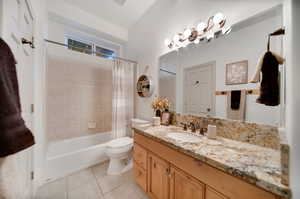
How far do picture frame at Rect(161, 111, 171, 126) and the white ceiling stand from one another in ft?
6.18

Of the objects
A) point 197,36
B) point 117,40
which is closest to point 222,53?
point 197,36

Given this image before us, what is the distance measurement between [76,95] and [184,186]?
2.39 m

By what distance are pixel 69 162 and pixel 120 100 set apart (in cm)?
125

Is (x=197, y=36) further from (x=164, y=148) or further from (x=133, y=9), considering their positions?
(x=133, y=9)

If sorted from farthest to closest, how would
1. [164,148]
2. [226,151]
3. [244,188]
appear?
[164,148] → [226,151] → [244,188]

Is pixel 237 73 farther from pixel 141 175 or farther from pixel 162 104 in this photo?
pixel 141 175

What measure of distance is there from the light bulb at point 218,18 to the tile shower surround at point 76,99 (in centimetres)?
225

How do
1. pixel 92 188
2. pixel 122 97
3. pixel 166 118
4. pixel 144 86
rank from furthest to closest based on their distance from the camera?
1. pixel 122 97
2. pixel 144 86
3. pixel 166 118
4. pixel 92 188

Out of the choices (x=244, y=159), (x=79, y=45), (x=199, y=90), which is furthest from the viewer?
(x=79, y=45)

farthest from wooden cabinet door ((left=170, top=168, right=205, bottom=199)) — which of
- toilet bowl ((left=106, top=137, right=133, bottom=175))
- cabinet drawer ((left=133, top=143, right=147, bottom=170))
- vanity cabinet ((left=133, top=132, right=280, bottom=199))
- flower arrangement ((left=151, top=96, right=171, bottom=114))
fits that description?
toilet bowl ((left=106, top=137, right=133, bottom=175))

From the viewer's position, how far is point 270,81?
0.80 m

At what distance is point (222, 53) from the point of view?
1.25 meters

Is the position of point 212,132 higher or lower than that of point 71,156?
higher

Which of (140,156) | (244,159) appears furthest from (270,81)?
(140,156)
